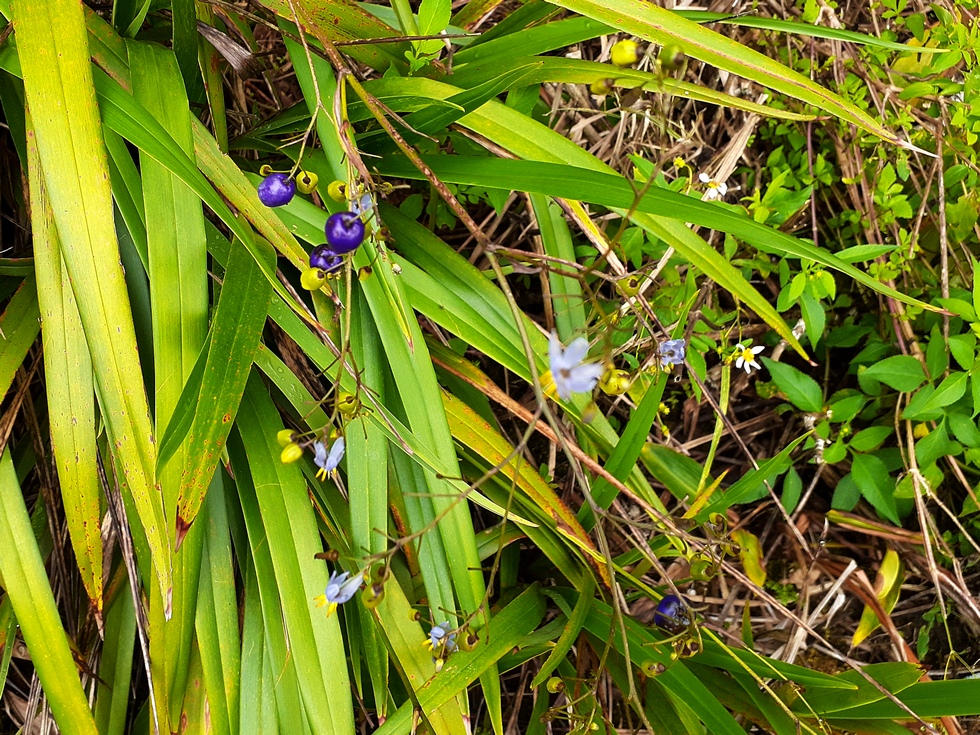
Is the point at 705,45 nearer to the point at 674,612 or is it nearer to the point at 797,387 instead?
the point at 797,387

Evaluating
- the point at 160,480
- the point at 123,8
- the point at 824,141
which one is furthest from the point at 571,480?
the point at 123,8

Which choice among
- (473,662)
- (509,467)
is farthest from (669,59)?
(473,662)

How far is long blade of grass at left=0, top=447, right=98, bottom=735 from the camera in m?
0.81

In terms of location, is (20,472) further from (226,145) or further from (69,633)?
(226,145)

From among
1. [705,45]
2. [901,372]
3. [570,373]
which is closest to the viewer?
[570,373]

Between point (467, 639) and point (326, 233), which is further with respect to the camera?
point (467, 639)

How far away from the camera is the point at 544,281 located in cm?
110

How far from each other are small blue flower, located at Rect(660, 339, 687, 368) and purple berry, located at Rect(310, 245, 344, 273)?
0.39 meters

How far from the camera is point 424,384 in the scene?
0.82 metres

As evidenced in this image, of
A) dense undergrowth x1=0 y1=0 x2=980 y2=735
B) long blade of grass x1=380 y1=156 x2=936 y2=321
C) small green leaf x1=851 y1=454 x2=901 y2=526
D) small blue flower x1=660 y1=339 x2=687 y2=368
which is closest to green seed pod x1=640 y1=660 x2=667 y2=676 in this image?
dense undergrowth x1=0 y1=0 x2=980 y2=735

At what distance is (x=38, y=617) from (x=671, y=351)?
833 mm

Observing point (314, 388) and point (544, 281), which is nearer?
point (314, 388)

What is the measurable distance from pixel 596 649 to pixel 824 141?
1.01 meters

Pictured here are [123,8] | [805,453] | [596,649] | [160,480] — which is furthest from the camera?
[805,453]
